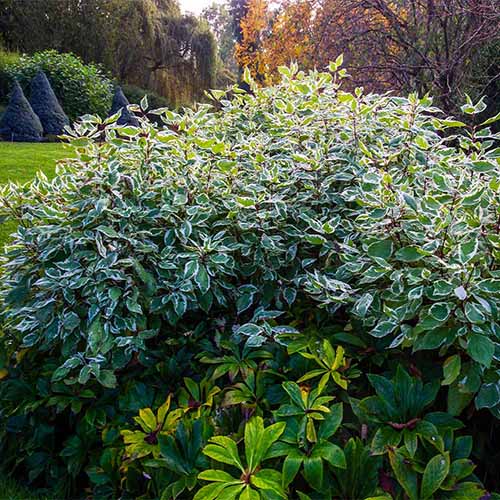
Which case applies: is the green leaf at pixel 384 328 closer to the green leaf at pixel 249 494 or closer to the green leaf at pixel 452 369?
the green leaf at pixel 452 369

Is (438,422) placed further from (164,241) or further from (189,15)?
(189,15)

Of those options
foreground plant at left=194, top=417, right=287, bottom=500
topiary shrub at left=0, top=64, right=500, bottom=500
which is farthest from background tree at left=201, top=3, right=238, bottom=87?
foreground plant at left=194, top=417, right=287, bottom=500

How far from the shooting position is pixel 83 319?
1.67 meters

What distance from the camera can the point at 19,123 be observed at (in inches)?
371

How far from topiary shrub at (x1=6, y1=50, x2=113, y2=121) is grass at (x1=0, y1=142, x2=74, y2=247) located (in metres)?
4.19

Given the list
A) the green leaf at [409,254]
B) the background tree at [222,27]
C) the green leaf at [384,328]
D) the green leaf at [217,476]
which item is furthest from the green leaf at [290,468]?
the background tree at [222,27]

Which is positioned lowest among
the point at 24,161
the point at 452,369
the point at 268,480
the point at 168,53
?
the point at 24,161

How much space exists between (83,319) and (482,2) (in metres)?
4.26

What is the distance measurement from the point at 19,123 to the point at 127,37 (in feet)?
25.1

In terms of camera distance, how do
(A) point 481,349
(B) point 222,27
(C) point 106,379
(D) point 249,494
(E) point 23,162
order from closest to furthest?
(D) point 249,494 < (A) point 481,349 < (C) point 106,379 < (E) point 23,162 < (B) point 222,27

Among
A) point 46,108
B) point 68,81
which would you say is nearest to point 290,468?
point 46,108

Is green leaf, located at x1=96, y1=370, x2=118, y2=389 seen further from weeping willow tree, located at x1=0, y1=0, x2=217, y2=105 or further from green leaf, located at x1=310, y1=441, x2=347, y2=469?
weeping willow tree, located at x1=0, y1=0, x2=217, y2=105

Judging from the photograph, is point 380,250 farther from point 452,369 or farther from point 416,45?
point 416,45

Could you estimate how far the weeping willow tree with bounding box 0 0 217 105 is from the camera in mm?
15453
